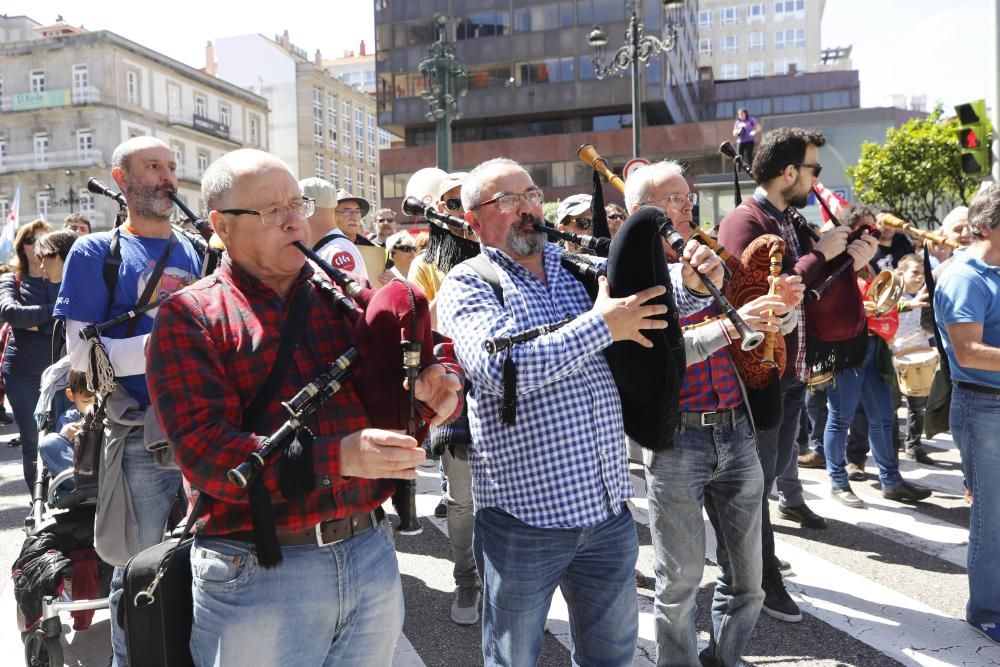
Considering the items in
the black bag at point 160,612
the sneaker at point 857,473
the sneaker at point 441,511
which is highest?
the black bag at point 160,612

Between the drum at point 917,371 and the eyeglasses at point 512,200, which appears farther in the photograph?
the drum at point 917,371

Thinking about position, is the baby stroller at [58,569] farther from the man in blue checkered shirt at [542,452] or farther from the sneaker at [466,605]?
the man in blue checkered shirt at [542,452]

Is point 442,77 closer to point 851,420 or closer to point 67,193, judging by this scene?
point 851,420

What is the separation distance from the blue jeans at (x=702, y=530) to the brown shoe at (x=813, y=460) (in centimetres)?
486

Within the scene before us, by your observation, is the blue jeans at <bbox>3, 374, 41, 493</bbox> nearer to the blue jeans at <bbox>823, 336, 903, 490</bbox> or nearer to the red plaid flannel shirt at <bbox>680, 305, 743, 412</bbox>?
the red plaid flannel shirt at <bbox>680, 305, 743, 412</bbox>

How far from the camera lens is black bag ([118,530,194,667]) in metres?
1.95

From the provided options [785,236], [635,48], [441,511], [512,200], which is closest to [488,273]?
[512,200]

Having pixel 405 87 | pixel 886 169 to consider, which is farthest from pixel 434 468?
pixel 405 87

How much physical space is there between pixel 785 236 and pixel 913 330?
4.31 metres

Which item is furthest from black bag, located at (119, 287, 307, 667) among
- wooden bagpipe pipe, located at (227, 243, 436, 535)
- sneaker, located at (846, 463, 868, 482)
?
sneaker, located at (846, 463, 868, 482)

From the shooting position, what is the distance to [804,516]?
5766mm

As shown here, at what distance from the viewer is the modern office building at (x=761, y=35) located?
292 ft

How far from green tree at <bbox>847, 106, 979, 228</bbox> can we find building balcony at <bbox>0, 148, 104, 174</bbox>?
4317cm

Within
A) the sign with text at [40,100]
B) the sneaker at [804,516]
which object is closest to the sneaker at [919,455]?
the sneaker at [804,516]
